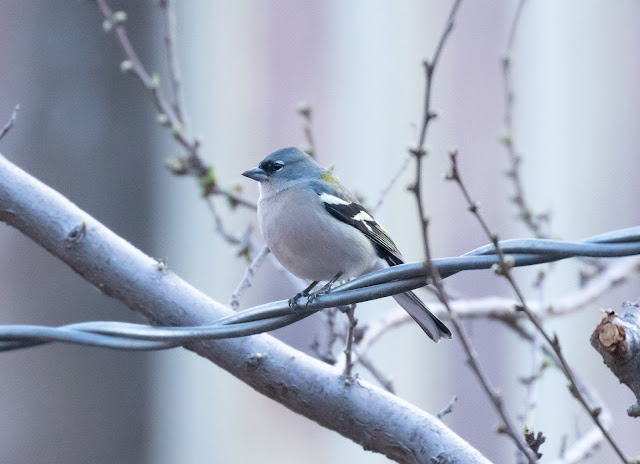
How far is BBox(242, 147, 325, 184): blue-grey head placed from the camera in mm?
3629

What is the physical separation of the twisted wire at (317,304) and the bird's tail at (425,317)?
2.98 feet

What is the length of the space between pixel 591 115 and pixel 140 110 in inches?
216

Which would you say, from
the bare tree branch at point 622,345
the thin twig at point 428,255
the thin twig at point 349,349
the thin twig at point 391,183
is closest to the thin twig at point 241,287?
the thin twig at point 349,349

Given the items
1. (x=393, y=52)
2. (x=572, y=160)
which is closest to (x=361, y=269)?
(x=393, y=52)

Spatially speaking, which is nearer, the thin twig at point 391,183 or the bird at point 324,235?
the bird at point 324,235

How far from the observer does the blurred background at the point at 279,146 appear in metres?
6.95

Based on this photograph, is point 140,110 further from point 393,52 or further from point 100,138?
point 393,52

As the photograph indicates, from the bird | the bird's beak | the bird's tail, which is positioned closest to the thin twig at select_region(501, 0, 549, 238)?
the bird

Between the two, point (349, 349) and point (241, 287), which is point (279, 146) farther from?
point (349, 349)

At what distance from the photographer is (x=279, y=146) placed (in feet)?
27.2

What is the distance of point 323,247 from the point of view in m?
3.18

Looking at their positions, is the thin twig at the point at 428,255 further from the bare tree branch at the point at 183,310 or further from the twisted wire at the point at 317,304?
the bare tree branch at the point at 183,310

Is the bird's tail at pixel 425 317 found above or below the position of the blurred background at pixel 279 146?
below

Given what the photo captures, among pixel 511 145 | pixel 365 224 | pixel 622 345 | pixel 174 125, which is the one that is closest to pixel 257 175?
pixel 174 125
